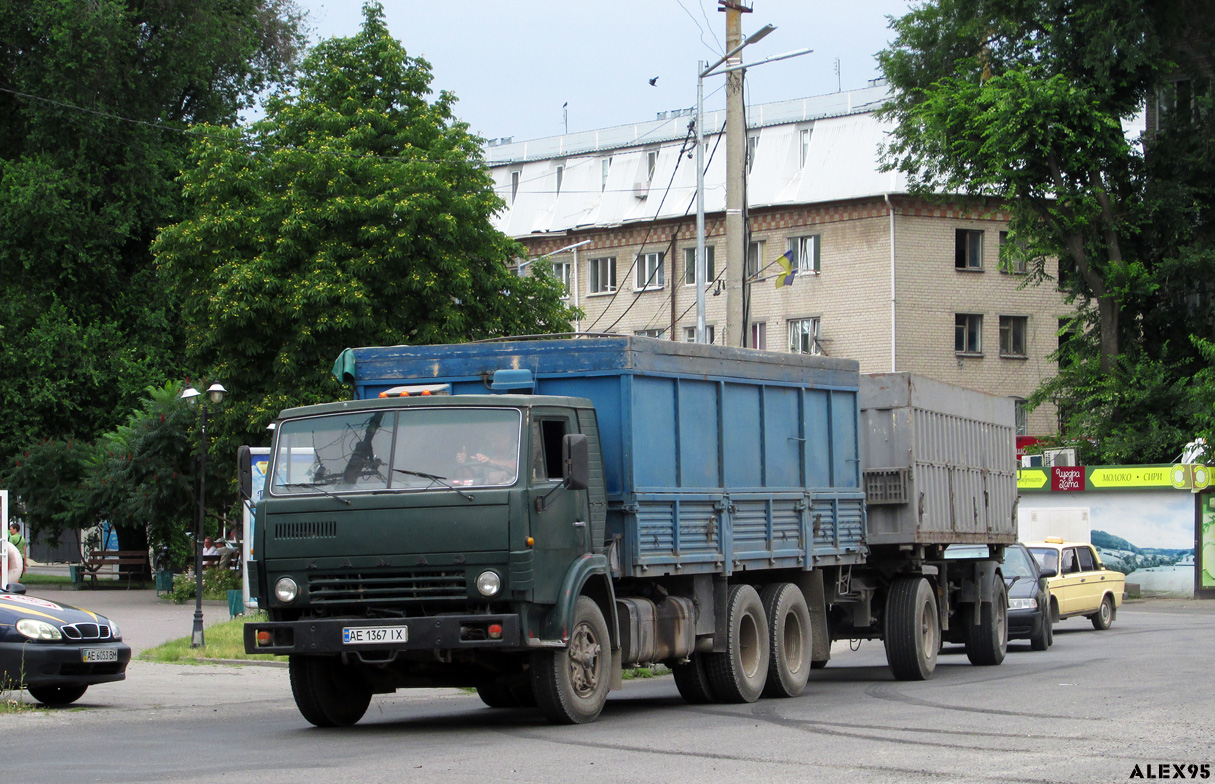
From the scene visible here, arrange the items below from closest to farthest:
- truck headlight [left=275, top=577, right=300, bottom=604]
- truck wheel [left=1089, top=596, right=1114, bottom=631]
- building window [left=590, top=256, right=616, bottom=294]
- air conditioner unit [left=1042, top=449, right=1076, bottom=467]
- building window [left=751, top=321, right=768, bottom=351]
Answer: truck headlight [left=275, top=577, right=300, bottom=604] → truck wheel [left=1089, top=596, right=1114, bottom=631] → air conditioner unit [left=1042, top=449, right=1076, bottom=467] → building window [left=751, top=321, right=768, bottom=351] → building window [left=590, top=256, right=616, bottom=294]

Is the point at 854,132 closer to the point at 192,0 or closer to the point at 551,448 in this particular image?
the point at 192,0

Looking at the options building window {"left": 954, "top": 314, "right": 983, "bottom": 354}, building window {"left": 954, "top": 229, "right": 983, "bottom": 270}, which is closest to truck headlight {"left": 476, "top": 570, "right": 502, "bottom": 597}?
building window {"left": 954, "top": 314, "right": 983, "bottom": 354}

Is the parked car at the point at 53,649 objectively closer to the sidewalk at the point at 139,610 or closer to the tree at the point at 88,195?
the sidewalk at the point at 139,610

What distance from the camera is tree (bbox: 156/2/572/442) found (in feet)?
109

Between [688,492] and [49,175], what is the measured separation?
108 feet

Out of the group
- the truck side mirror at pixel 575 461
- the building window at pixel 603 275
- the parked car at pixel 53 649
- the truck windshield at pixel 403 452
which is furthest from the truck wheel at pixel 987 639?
the building window at pixel 603 275

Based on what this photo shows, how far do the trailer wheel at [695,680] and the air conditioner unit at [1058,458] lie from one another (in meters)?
32.3

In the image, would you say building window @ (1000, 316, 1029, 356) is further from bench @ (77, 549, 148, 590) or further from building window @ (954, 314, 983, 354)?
bench @ (77, 549, 148, 590)

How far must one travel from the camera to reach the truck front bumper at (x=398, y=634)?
11.1 meters

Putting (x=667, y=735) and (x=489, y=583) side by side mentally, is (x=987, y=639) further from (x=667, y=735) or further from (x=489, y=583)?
(x=489, y=583)

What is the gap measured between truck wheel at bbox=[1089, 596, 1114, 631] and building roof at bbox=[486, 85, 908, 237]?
85.4 feet

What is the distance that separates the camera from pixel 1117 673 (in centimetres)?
1689

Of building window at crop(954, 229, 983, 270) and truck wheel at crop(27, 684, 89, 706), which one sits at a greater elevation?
building window at crop(954, 229, 983, 270)

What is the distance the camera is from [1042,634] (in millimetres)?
22828
